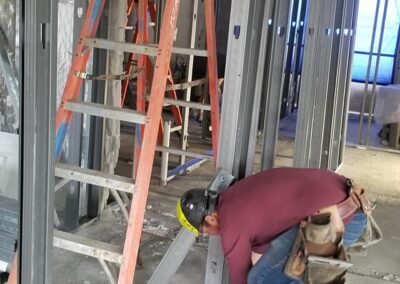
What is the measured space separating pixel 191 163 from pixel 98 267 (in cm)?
213

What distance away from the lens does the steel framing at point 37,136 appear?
Answer: 4.31 ft

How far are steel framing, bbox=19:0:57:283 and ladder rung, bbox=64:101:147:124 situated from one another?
30.7 inches

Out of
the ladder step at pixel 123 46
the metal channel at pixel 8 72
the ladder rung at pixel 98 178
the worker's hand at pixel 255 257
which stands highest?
the ladder step at pixel 123 46

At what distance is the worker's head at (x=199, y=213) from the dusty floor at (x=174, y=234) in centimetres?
96

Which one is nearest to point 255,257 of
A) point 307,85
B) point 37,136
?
point 37,136

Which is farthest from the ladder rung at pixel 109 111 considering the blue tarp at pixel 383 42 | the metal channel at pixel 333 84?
the blue tarp at pixel 383 42

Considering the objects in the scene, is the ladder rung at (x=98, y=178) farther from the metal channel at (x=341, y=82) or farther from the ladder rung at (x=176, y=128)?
the metal channel at (x=341, y=82)

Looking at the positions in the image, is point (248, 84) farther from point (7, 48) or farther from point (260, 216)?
point (7, 48)

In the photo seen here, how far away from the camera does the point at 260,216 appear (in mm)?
2117

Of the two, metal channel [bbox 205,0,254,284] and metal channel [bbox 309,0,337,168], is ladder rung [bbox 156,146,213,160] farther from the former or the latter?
metal channel [bbox 309,0,337,168]

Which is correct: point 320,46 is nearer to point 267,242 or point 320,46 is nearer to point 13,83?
point 267,242

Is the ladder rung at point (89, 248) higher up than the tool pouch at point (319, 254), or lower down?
lower down

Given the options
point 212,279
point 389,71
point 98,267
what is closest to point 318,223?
point 212,279

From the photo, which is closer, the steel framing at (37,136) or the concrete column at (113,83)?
the steel framing at (37,136)
